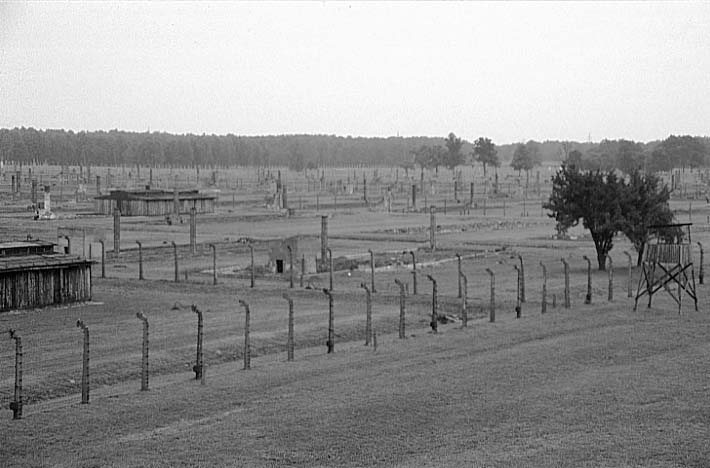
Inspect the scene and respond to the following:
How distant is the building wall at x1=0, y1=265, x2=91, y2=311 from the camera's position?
109ft

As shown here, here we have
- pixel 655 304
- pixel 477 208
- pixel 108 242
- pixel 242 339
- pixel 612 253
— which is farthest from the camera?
pixel 477 208

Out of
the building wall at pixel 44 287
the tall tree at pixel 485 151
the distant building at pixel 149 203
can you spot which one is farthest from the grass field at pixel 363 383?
the tall tree at pixel 485 151

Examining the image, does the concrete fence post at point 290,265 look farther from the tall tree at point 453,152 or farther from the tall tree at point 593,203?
the tall tree at point 453,152

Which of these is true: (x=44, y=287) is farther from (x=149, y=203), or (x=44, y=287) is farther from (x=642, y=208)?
(x=149, y=203)

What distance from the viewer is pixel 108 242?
59.7 m

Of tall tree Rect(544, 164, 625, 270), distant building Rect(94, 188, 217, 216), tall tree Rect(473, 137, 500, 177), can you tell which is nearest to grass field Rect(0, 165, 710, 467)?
tall tree Rect(544, 164, 625, 270)

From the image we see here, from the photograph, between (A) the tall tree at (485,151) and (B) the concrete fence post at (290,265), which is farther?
(A) the tall tree at (485,151)

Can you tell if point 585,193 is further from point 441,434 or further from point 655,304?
point 441,434

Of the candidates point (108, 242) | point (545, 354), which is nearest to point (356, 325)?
point (545, 354)

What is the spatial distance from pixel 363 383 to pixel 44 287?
15130mm

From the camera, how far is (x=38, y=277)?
34.0 meters

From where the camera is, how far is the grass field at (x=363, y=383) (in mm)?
17078

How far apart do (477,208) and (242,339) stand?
2990 inches

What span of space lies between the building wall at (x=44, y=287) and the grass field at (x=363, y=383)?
68cm
